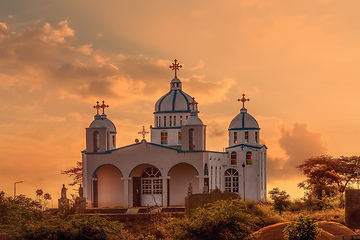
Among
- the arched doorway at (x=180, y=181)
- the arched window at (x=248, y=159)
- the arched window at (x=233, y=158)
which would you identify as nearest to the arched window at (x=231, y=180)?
the arched window at (x=233, y=158)

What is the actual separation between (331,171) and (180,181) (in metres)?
14.1

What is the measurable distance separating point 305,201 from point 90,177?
16.8 metres

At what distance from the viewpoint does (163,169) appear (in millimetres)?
49906

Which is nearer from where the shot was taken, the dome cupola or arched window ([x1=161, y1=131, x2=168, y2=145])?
arched window ([x1=161, y1=131, x2=168, y2=145])

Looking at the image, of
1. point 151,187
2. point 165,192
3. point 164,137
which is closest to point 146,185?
point 151,187

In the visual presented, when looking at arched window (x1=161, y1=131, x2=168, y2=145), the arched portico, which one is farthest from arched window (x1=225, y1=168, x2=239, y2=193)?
the arched portico

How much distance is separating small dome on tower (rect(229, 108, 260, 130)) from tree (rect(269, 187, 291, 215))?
612 inches

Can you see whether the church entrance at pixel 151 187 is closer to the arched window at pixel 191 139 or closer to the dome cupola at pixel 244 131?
the arched window at pixel 191 139

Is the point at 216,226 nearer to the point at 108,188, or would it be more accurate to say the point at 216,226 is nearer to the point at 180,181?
the point at 180,181

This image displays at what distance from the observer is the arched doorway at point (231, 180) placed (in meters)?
55.3

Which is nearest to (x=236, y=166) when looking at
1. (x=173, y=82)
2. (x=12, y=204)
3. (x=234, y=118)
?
(x=234, y=118)

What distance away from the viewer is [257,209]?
133 ft

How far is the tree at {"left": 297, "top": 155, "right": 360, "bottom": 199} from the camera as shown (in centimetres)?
5662

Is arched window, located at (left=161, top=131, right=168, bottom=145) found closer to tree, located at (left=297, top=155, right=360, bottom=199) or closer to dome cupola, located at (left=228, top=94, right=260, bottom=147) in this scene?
dome cupola, located at (left=228, top=94, right=260, bottom=147)
